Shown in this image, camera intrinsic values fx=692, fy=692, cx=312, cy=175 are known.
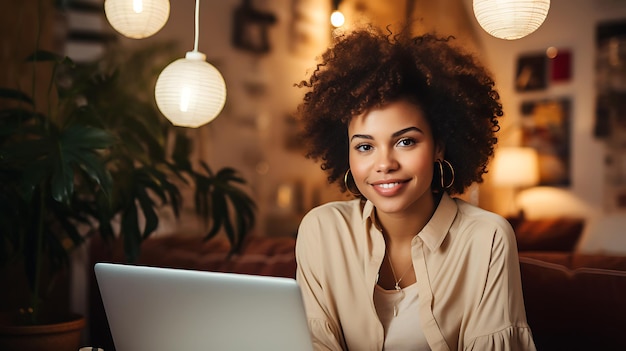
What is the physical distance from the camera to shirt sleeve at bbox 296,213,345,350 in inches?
60.8

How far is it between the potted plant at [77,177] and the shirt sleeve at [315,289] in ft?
1.81

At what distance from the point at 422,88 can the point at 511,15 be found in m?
0.53

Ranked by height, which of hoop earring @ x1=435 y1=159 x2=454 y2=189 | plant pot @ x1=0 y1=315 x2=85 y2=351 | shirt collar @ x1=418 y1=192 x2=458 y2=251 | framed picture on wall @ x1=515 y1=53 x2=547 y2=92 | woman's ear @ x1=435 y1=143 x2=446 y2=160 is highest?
framed picture on wall @ x1=515 y1=53 x2=547 y2=92

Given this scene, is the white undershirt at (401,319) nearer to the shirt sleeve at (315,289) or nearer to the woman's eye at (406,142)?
the shirt sleeve at (315,289)

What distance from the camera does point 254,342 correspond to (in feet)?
3.42

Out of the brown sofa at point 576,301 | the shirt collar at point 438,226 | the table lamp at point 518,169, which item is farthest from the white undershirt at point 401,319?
the table lamp at point 518,169

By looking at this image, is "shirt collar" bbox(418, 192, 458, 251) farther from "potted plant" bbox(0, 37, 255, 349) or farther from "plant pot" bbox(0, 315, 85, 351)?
"plant pot" bbox(0, 315, 85, 351)

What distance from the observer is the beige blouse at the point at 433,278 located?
1.42 meters

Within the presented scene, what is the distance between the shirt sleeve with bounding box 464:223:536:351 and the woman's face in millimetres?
205

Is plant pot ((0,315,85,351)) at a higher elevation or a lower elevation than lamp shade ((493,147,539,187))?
lower

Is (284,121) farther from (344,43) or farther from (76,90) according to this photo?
(344,43)

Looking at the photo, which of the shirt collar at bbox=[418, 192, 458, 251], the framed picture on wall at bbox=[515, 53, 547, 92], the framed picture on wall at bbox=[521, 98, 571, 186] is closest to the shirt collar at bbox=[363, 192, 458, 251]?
the shirt collar at bbox=[418, 192, 458, 251]

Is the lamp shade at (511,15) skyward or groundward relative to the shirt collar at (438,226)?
skyward

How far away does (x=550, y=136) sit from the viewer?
5.96 metres
